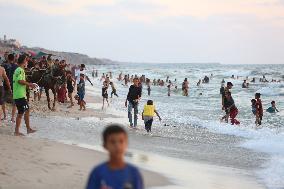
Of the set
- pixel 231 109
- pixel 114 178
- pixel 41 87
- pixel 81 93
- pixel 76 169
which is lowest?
pixel 76 169

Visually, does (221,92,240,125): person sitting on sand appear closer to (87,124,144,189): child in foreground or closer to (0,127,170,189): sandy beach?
(0,127,170,189): sandy beach

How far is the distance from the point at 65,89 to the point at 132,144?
1017 centimetres

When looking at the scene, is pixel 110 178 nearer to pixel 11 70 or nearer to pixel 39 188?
pixel 39 188

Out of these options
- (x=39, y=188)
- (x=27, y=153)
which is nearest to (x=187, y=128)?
(x=27, y=153)

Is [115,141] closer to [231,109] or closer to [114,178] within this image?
[114,178]

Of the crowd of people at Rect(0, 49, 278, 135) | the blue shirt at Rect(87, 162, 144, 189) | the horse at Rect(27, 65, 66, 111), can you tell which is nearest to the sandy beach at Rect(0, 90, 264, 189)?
the crowd of people at Rect(0, 49, 278, 135)

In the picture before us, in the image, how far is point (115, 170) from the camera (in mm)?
3152

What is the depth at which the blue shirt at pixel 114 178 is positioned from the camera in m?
3.15

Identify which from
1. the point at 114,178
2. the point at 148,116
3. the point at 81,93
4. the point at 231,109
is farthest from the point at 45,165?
the point at 81,93

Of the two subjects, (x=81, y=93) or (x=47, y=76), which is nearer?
(x=47, y=76)

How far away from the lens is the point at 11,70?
12.6m

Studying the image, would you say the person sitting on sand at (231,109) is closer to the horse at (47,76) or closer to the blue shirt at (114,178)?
the horse at (47,76)

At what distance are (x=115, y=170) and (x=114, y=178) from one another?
5cm

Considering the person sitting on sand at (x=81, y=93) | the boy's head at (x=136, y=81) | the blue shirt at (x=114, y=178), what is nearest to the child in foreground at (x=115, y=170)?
the blue shirt at (x=114, y=178)
